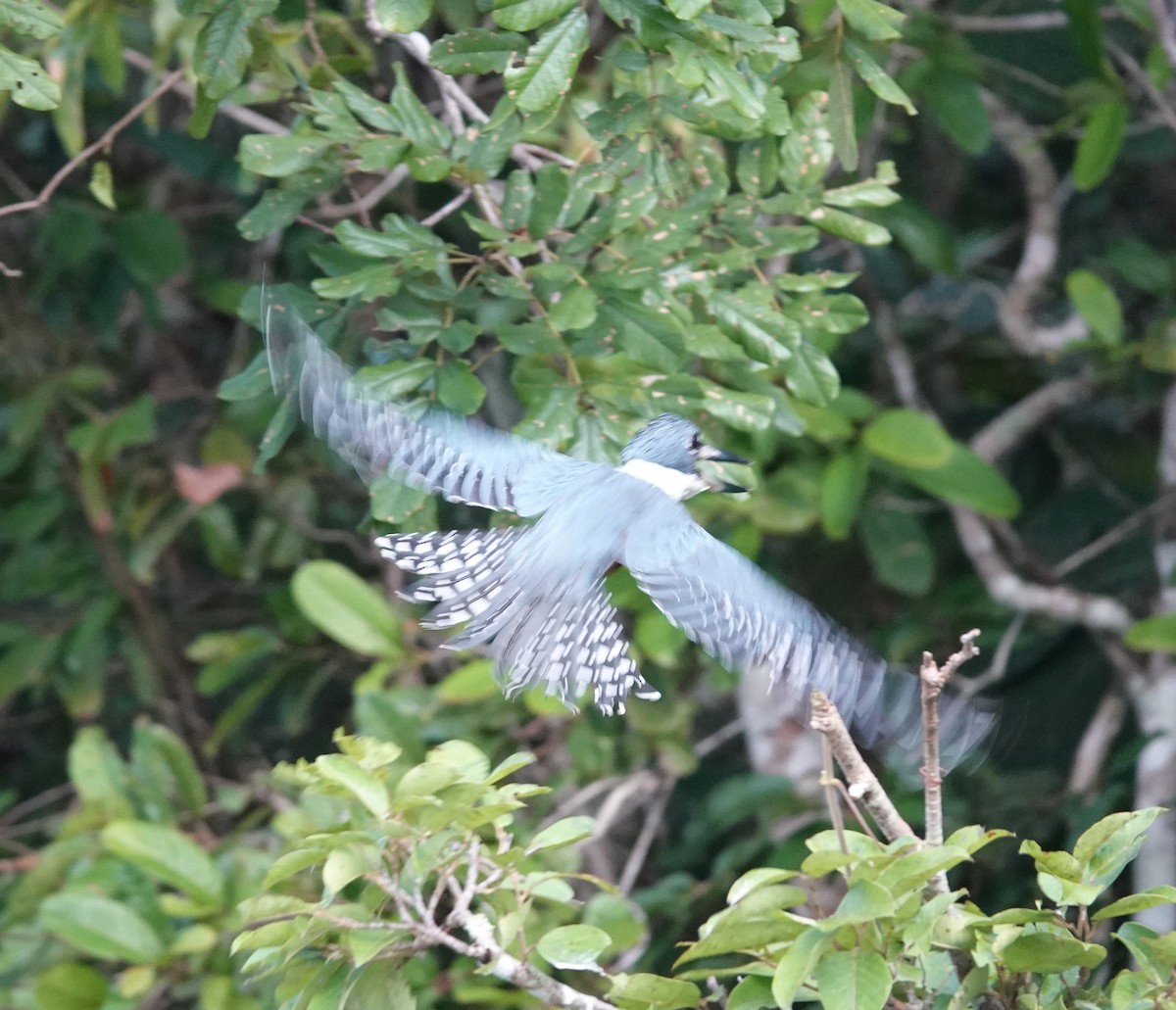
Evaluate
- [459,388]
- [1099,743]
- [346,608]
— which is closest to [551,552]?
[459,388]

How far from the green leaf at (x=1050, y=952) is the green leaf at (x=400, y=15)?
1066 mm

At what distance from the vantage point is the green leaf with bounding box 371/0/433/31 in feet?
5.18

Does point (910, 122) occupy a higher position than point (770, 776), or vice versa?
point (910, 122)

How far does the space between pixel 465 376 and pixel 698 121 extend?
0.40 meters

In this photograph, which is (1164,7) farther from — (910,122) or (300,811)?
(300,811)

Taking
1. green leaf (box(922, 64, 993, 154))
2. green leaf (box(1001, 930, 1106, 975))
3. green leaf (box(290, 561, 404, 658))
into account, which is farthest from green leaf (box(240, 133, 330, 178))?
green leaf (box(922, 64, 993, 154))

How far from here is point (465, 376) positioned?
1.79m

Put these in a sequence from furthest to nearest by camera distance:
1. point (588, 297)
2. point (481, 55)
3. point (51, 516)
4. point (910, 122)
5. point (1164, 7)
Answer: point (910, 122), point (51, 516), point (1164, 7), point (588, 297), point (481, 55)

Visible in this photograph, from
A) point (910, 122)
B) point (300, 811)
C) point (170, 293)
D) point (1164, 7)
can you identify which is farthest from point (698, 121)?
point (170, 293)

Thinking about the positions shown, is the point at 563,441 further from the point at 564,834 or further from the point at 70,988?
the point at 70,988

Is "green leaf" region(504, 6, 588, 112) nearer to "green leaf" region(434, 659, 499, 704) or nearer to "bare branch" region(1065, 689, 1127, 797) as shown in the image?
"green leaf" region(434, 659, 499, 704)

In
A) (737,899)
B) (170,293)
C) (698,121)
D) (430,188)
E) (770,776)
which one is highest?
(698,121)

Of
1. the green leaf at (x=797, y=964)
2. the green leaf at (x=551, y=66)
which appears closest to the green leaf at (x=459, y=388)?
the green leaf at (x=551, y=66)

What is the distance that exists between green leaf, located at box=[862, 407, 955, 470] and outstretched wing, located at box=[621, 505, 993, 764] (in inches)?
32.5
